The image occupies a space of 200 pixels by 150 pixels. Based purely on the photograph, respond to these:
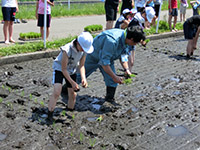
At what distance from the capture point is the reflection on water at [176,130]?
4734mm

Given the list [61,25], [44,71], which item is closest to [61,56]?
[44,71]

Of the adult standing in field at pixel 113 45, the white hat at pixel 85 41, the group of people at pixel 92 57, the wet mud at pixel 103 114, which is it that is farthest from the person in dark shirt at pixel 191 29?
the white hat at pixel 85 41

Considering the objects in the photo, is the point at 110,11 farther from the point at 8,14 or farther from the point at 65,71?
the point at 65,71

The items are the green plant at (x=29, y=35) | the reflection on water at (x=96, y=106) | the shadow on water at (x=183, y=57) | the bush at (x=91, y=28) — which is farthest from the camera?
the bush at (x=91, y=28)

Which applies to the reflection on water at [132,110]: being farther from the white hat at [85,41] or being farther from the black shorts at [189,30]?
the black shorts at [189,30]

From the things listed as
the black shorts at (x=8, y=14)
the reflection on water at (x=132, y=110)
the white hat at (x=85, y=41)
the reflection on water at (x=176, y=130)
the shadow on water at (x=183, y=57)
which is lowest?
the reflection on water at (x=176, y=130)

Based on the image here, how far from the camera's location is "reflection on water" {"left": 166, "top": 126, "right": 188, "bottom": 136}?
4734 mm

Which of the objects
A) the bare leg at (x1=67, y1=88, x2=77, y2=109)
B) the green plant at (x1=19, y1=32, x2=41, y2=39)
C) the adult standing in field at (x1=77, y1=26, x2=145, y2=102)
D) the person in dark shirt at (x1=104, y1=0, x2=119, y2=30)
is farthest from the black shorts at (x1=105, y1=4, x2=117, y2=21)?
the bare leg at (x1=67, y1=88, x2=77, y2=109)

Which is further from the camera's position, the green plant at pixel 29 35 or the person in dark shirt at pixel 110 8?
the person in dark shirt at pixel 110 8

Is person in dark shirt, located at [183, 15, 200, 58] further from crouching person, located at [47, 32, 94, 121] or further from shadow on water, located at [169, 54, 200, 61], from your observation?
crouching person, located at [47, 32, 94, 121]

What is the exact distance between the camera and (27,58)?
26.9 ft

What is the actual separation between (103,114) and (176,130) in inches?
46.1

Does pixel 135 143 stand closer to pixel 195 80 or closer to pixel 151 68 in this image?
pixel 195 80

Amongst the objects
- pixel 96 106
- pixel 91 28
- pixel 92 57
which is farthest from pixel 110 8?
pixel 96 106
